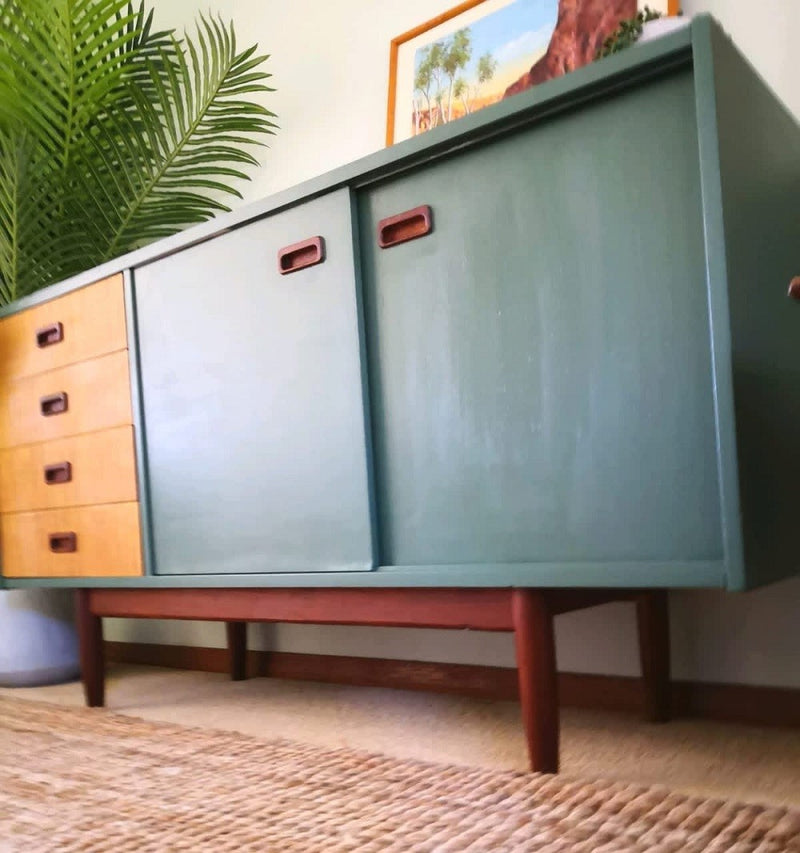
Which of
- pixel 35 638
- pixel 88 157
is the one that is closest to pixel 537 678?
pixel 35 638

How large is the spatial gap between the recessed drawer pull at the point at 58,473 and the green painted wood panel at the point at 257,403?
23 cm

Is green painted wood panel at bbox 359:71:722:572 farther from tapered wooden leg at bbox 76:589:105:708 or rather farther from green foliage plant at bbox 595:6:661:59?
tapered wooden leg at bbox 76:589:105:708

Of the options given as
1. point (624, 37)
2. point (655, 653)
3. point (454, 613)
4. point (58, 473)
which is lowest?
point (655, 653)

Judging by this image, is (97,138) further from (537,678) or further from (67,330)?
(537,678)

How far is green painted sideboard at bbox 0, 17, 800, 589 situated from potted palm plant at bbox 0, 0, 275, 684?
0.61m

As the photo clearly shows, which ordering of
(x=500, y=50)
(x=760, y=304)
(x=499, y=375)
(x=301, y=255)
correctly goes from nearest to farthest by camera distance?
1. (x=760, y=304)
2. (x=499, y=375)
3. (x=301, y=255)
4. (x=500, y=50)

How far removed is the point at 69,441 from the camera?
1.52 metres

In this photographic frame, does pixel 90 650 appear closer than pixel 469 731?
No

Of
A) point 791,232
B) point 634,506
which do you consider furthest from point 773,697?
point 791,232

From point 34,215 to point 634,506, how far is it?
1500 mm

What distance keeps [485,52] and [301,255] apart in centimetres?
63

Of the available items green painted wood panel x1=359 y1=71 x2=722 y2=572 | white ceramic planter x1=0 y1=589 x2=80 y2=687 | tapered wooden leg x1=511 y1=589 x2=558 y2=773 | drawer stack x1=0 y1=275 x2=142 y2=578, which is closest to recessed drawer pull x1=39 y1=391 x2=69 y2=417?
drawer stack x1=0 y1=275 x2=142 y2=578

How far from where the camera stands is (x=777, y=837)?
692mm

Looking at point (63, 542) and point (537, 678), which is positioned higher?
point (63, 542)
